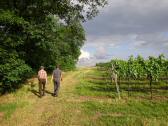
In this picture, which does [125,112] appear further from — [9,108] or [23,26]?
[23,26]

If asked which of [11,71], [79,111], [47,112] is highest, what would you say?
[11,71]

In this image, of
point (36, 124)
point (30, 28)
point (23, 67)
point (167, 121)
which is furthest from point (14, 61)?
point (167, 121)

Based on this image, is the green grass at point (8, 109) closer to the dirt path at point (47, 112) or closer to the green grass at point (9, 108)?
the green grass at point (9, 108)

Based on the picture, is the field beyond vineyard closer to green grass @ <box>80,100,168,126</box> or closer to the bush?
green grass @ <box>80,100,168,126</box>

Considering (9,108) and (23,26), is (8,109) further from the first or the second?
(23,26)

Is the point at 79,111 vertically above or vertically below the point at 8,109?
above

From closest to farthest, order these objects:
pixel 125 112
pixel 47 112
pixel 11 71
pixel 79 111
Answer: pixel 125 112 < pixel 79 111 < pixel 47 112 < pixel 11 71

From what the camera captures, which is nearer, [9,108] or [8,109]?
[8,109]

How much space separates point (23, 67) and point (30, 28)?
3.07 meters

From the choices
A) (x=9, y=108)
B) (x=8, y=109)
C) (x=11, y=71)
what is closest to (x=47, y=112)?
(x=8, y=109)

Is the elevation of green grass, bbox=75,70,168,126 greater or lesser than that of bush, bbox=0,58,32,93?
lesser

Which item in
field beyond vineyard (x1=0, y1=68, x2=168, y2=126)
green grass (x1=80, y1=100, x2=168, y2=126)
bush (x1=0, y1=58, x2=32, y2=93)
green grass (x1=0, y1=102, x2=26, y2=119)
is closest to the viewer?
green grass (x1=80, y1=100, x2=168, y2=126)

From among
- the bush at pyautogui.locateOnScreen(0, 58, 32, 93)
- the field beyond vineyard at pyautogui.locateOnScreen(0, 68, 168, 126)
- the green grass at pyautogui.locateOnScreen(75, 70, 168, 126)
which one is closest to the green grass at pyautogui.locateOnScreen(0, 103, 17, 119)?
the field beyond vineyard at pyautogui.locateOnScreen(0, 68, 168, 126)

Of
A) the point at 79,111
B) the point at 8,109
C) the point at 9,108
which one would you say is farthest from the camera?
the point at 9,108
